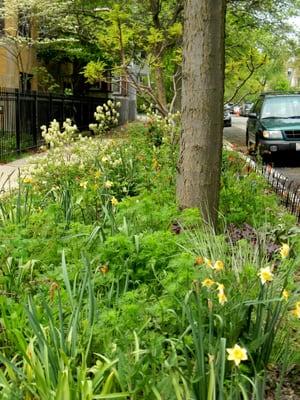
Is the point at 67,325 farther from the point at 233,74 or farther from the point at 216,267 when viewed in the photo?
the point at 233,74

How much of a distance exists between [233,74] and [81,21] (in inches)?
638

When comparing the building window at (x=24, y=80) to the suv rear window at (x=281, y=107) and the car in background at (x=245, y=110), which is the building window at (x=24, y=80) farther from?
the suv rear window at (x=281, y=107)

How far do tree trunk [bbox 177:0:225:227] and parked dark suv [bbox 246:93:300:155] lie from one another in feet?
30.8

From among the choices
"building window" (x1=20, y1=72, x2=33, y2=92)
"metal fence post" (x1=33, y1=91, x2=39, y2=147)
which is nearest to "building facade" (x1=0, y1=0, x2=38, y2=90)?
"building window" (x1=20, y1=72, x2=33, y2=92)

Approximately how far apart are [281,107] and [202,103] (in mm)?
11909

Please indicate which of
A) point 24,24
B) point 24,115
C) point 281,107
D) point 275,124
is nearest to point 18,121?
point 24,115

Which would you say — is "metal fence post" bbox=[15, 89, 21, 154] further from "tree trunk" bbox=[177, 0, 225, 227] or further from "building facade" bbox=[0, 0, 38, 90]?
"tree trunk" bbox=[177, 0, 225, 227]

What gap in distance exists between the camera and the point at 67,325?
9.93ft

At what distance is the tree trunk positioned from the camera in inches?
193

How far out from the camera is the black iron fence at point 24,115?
1559cm

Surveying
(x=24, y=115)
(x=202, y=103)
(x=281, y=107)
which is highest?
(x=202, y=103)

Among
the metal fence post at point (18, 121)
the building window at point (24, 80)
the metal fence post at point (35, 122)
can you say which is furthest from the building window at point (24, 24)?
the metal fence post at point (18, 121)

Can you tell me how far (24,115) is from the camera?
55.2 ft

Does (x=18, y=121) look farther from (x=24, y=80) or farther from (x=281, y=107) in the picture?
(x=24, y=80)
